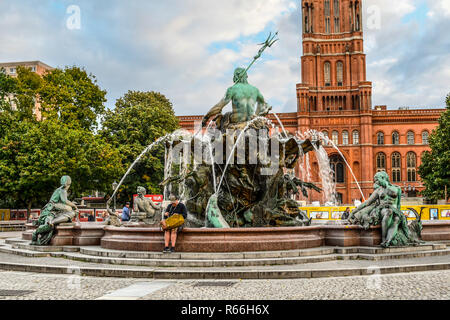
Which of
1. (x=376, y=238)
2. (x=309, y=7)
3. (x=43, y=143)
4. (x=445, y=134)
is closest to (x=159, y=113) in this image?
(x=43, y=143)

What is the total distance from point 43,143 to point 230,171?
67.3 feet

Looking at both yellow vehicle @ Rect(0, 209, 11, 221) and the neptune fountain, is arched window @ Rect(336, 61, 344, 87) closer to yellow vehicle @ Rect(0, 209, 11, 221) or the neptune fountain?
yellow vehicle @ Rect(0, 209, 11, 221)

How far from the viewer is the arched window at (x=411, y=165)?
76.4 meters

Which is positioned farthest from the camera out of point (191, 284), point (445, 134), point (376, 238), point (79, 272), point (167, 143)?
point (445, 134)

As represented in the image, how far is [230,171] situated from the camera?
12.8 metres

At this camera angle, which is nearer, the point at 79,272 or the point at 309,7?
the point at 79,272

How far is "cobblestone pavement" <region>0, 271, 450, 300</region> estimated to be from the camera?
6.53 m

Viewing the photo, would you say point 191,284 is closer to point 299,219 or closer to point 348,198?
point 299,219

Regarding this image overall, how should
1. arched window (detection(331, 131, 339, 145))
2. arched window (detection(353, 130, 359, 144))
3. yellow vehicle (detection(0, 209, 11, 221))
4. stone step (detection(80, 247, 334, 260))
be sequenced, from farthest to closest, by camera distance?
arched window (detection(353, 130, 359, 144))
arched window (detection(331, 131, 339, 145))
yellow vehicle (detection(0, 209, 11, 221))
stone step (detection(80, 247, 334, 260))

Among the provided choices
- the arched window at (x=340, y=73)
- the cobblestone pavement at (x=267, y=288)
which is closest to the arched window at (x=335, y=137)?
the arched window at (x=340, y=73)

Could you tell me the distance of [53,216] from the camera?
39.7ft

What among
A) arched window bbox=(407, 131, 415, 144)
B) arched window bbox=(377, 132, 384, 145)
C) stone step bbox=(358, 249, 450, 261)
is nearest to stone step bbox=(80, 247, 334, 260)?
stone step bbox=(358, 249, 450, 261)

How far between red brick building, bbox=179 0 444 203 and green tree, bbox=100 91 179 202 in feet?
130

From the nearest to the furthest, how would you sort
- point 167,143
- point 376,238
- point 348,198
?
point 376,238 → point 167,143 → point 348,198
